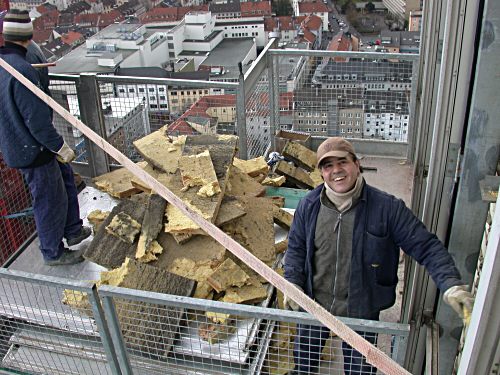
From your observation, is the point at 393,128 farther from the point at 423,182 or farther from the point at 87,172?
the point at 87,172

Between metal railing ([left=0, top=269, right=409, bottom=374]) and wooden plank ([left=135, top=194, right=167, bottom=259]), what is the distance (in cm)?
53

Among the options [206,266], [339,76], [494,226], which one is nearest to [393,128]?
[339,76]

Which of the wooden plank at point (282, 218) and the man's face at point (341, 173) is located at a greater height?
the man's face at point (341, 173)

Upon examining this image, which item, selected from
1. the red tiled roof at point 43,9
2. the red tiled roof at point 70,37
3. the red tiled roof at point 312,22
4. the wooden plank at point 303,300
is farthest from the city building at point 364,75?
the red tiled roof at point 43,9

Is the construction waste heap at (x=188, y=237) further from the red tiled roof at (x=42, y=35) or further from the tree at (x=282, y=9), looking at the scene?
the tree at (x=282, y=9)

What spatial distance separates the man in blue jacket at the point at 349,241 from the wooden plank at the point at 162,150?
2.01m

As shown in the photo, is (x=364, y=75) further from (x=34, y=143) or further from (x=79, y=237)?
(x=34, y=143)

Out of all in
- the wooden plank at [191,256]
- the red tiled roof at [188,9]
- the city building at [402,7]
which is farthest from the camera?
the red tiled roof at [188,9]

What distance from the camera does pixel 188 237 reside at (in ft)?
13.0

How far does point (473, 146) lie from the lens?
212 cm

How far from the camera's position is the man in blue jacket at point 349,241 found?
2.60 metres

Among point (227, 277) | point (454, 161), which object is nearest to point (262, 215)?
point (227, 277)

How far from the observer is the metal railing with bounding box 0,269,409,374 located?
2787 millimetres

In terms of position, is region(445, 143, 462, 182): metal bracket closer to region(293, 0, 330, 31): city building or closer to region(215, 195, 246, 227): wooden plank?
region(215, 195, 246, 227): wooden plank
